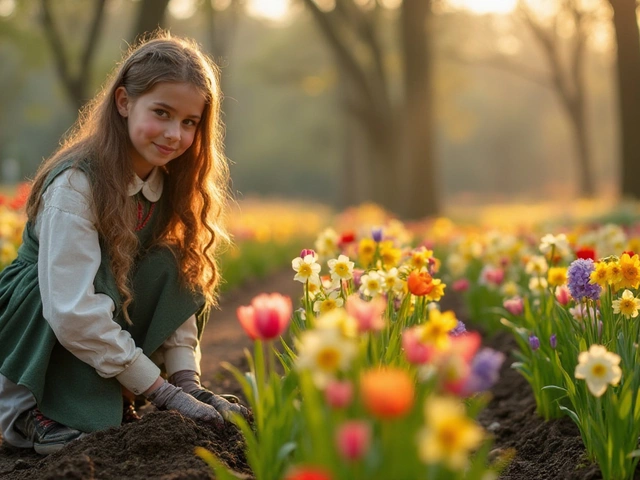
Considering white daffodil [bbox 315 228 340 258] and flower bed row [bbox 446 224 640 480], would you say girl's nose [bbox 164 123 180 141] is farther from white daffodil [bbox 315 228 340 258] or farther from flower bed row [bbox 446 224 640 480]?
flower bed row [bbox 446 224 640 480]

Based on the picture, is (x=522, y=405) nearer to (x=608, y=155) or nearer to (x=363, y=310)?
(x=363, y=310)

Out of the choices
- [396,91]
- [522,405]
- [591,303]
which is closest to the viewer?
[591,303]

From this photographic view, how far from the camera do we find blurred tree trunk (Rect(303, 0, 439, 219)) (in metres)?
11.5

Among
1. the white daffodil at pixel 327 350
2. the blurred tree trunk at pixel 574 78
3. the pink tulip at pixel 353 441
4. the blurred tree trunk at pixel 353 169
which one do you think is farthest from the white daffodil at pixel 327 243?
the blurred tree trunk at pixel 353 169

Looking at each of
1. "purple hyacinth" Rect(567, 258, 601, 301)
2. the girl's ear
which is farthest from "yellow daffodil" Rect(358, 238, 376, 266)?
the girl's ear

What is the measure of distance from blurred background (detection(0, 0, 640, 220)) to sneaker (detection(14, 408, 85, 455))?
1.19m

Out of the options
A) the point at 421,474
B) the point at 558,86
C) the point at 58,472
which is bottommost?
the point at 58,472

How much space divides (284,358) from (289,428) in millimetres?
444

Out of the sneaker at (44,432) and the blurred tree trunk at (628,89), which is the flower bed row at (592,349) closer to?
the sneaker at (44,432)

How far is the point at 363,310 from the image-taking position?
4.21 feet

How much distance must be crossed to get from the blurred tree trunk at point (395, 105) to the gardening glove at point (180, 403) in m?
9.82

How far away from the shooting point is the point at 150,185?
2561mm

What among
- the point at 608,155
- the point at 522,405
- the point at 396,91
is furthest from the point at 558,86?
the point at 608,155

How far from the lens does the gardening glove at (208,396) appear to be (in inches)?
87.0
